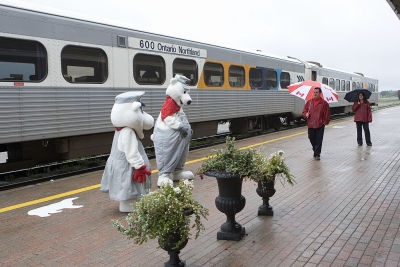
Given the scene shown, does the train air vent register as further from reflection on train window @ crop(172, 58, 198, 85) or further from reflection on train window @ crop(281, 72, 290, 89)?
reflection on train window @ crop(281, 72, 290, 89)

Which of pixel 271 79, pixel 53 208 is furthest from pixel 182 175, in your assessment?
pixel 271 79

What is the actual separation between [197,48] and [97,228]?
7302 mm

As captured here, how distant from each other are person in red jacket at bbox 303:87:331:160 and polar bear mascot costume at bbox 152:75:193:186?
411 centimetres

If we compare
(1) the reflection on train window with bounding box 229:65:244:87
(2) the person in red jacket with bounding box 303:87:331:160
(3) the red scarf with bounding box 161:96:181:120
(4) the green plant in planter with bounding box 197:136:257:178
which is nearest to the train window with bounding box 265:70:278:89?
(1) the reflection on train window with bounding box 229:65:244:87

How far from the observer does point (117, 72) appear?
8.41 meters

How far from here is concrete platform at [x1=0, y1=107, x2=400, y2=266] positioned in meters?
3.69

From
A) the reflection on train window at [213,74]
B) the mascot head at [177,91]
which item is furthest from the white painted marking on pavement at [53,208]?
the reflection on train window at [213,74]

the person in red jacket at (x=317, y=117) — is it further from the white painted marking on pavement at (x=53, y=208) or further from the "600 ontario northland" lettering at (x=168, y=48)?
the white painted marking on pavement at (x=53, y=208)

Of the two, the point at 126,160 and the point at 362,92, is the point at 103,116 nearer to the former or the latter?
the point at 126,160

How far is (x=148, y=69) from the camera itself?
9.23 m

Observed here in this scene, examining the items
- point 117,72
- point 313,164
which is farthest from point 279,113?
point 117,72

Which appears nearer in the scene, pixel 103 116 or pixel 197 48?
pixel 103 116

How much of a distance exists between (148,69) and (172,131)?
11.5ft

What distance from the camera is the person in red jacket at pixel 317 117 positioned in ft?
29.7
